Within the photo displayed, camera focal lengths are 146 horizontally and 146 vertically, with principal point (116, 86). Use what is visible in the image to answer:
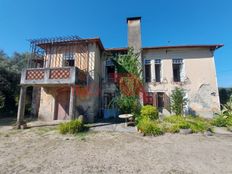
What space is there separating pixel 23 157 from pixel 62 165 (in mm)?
1785

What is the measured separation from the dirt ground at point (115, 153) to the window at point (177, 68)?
7.38 meters

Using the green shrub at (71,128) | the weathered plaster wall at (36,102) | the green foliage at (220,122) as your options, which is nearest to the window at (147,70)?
the green foliage at (220,122)

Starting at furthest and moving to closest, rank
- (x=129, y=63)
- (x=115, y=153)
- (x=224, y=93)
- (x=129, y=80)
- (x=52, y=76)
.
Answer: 1. (x=224, y=93)
2. (x=129, y=63)
3. (x=129, y=80)
4. (x=52, y=76)
5. (x=115, y=153)

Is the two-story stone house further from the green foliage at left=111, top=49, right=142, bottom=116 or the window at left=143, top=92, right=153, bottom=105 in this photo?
the green foliage at left=111, top=49, right=142, bottom=116

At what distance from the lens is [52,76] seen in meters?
10.2

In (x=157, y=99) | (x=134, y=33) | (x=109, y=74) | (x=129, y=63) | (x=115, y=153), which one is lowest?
(x=115, y=153)

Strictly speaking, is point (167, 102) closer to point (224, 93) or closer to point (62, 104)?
point (62, 104)

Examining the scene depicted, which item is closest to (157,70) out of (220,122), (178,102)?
(178,102)

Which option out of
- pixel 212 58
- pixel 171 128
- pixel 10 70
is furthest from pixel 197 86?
pixel 10 70

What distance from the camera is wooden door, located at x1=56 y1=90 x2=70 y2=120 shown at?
40.9ft

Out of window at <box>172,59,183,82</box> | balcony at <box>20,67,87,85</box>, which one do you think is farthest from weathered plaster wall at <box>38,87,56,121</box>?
window at <box>172,59,183,82</box>

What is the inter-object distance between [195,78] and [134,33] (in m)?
7.19

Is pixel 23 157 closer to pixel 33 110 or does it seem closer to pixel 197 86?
pixel 33 110

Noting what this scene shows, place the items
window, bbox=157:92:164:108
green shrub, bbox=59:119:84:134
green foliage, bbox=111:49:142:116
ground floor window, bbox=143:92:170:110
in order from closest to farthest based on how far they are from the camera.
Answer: green shrub, bbox=59:119:84:134
green foliage, bbox=111:49:142:116
ground floor window, bbox=143:92:170:110
window, bbox=157:92:164:108
